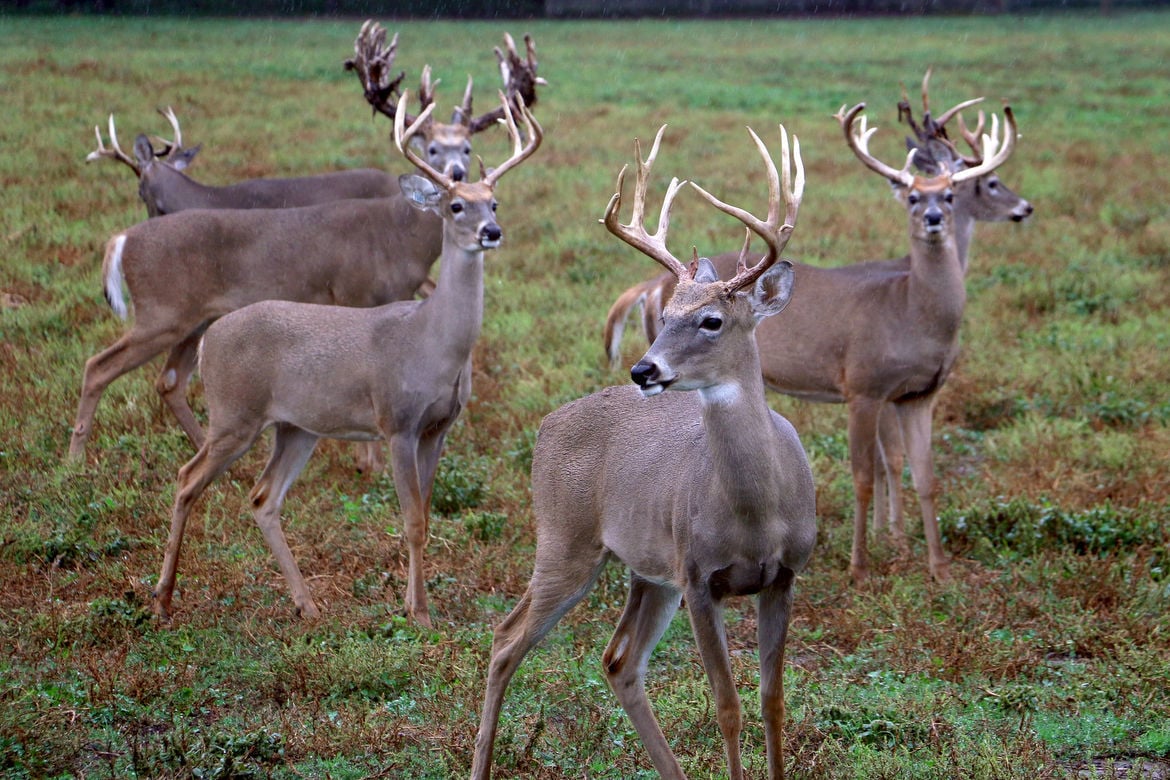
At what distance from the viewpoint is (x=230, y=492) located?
7.05 meters

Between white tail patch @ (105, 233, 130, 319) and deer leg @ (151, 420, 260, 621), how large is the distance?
2.33 meters

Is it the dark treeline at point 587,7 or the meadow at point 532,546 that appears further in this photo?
the dark treeline at point 587,7

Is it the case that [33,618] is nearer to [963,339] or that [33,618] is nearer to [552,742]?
[552,742]

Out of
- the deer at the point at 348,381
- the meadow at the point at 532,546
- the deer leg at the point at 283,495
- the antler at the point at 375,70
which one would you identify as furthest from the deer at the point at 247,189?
the deer leg at the point at 283,495

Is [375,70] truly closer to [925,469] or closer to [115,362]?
[115,362]

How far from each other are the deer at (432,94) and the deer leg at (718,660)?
519cm

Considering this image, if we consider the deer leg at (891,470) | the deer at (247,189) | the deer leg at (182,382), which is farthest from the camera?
the deer at (247,189)

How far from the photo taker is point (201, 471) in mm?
6105

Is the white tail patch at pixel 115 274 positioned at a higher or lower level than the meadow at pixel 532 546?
higher

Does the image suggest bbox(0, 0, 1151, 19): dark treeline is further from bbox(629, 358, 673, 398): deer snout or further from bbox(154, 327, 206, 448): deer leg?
bbox(629, 358, 673, 398): deer snout

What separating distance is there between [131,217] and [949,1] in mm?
30709

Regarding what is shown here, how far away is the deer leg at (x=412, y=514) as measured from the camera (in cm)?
578

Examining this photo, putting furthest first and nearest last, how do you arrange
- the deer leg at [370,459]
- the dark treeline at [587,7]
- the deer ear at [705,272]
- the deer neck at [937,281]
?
the dark treeline at [587,7], the deer leg at [370,459], the deer neck at [937,281], the deer ear at [705,272]

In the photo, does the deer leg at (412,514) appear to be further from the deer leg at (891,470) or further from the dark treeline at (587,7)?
the dark treeline at (587,7)
